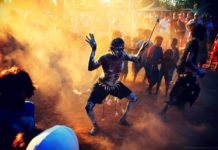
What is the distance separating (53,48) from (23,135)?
12.0 metres

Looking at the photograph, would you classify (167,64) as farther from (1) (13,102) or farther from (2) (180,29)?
(2) (180,29)

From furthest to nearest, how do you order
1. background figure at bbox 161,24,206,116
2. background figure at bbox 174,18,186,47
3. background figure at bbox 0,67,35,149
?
1. background figure at bbox 174,18,186,47
2. background figure at bbox 161,24,206,116
3. background figure at bbox 0,67,35,149

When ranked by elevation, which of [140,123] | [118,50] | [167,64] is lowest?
[140,123]

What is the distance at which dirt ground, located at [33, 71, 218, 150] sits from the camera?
5.82 metres

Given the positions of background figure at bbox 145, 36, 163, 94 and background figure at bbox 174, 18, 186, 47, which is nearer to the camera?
background figure at bbox 145, 36, 163, 94

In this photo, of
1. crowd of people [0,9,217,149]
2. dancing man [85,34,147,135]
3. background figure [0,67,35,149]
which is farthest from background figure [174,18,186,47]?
background figure [0,67,35,149]

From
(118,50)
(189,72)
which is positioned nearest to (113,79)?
(118,50)

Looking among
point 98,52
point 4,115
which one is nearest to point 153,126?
point 98,52

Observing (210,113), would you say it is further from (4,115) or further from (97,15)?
(97,15)

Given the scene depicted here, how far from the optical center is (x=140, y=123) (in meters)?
6.81

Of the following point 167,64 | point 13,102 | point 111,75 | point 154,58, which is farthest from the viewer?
point 154,58

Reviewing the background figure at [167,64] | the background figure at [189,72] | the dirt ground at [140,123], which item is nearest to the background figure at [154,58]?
the background figure at [167,64]

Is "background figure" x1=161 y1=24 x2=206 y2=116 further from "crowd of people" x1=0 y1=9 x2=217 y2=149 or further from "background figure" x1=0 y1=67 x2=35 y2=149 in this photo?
"background figure" x1=0 y1=67 x2=35 y2=149

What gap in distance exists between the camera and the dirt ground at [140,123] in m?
5.82
